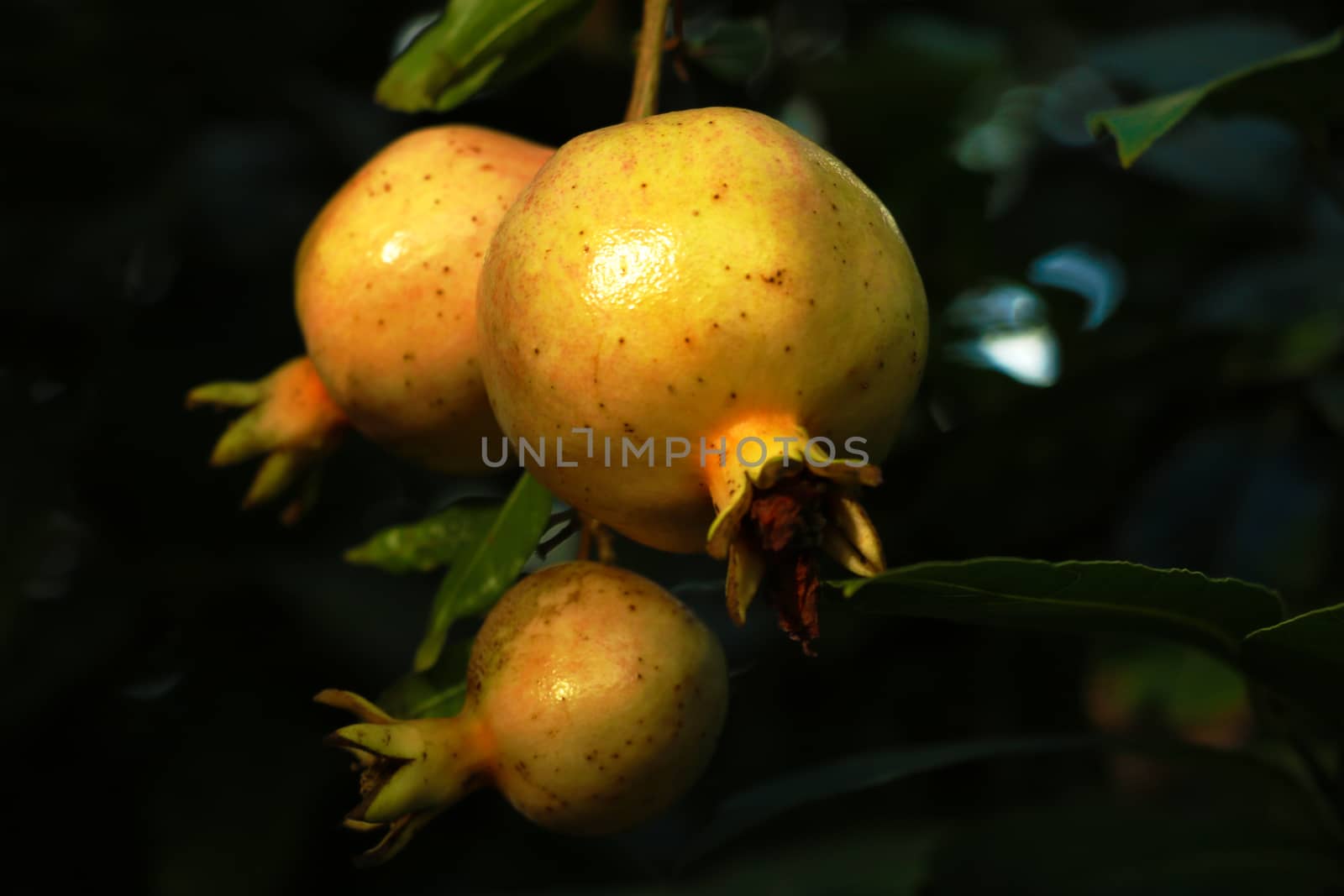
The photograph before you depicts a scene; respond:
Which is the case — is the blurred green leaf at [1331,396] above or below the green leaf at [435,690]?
below

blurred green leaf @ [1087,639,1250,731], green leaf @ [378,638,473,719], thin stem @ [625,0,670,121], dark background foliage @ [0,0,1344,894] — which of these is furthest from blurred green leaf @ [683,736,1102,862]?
blurred green leaf @ [1087,639,1250,731]

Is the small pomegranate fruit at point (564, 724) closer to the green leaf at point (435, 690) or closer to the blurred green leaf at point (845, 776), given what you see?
the green leaf at point (435, 690)

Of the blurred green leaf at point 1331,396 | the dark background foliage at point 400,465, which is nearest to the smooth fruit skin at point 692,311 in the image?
the dark background foliage at point 400,465

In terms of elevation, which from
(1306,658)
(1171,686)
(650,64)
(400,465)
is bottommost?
(1171,686)

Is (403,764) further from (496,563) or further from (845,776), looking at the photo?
(845,776)

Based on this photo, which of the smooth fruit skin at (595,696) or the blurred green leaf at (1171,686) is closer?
the smooth fruit skin at (595,696)

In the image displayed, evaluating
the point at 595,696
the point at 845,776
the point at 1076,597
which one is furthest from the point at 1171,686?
the point at 595,696
